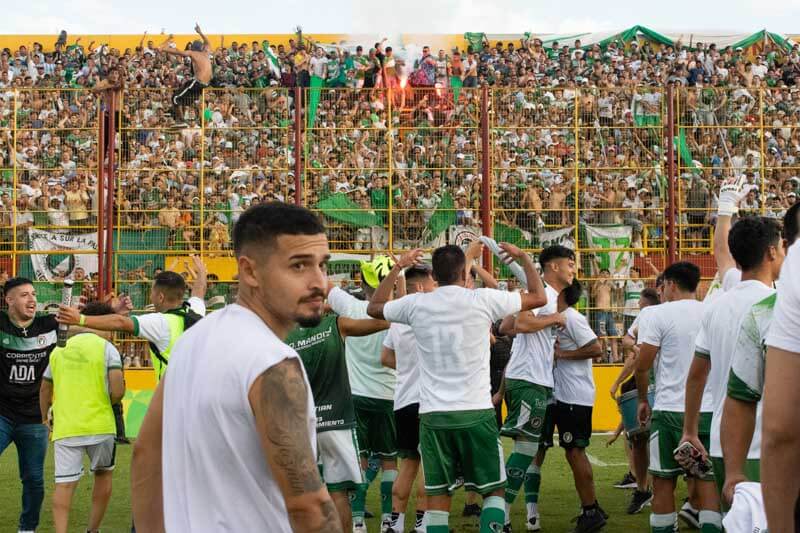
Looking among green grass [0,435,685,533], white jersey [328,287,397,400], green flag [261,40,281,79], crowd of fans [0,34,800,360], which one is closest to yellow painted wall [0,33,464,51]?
green flag [261,40,281,79]

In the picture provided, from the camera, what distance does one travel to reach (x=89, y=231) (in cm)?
1827

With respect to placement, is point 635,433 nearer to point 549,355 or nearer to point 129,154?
point 549,355

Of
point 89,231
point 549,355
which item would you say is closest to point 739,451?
point 549,355

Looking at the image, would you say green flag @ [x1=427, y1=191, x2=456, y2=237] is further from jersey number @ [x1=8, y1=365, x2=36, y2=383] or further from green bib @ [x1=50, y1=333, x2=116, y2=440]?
jersey number @ [x1=8, y1=365, x2=36, y2=383]

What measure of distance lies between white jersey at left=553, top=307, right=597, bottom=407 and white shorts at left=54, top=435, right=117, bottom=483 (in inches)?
152

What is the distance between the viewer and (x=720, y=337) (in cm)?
571

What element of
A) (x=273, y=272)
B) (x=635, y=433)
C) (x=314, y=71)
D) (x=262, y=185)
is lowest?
(x=635, y=433)

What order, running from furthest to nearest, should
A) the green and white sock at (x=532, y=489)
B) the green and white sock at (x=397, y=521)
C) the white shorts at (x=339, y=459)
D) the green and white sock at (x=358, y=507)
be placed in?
the green and white sock at (x=532, y=489)
the green and white sock at (x=397, y=521)
the green and white sock at (x=358, y=507)
the white shorts at (x=339, y=459)

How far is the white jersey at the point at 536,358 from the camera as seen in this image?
920cm

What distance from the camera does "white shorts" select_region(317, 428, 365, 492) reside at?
7559 millimetres

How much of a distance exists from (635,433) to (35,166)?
12.8 metres

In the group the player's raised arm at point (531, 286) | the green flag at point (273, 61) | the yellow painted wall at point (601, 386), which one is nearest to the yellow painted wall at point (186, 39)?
the green flag at point (273, 61)

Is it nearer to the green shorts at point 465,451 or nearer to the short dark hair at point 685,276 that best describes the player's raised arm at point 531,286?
the green shorts at point 465,451

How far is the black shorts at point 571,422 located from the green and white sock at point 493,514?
213 cm
